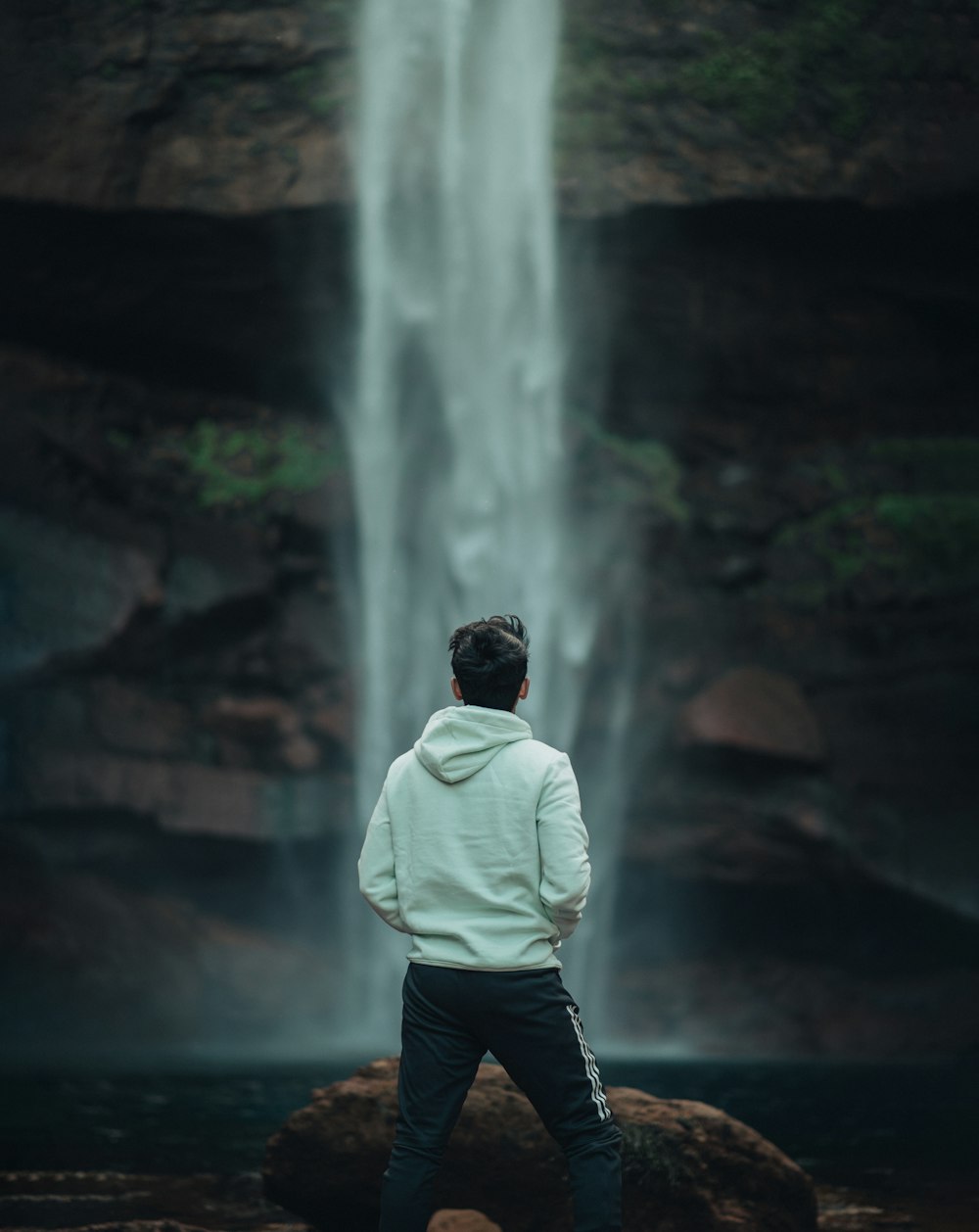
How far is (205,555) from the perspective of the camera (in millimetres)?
14234

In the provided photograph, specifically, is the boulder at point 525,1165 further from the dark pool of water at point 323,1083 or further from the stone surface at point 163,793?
the stone surface at point 163,793

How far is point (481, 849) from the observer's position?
3301 millimetres


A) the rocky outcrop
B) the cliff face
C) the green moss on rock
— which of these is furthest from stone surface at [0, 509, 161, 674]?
the green moss on rock

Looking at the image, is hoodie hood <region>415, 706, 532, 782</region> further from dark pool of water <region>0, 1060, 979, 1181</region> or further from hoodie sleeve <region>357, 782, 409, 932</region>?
dark pool of water <region>0, 1060, 979, 1181</region>

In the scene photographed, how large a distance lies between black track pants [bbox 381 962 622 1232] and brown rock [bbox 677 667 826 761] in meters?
10.3

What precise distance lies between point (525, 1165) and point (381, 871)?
2114 millimetres

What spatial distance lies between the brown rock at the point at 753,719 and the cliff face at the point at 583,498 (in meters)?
0.05

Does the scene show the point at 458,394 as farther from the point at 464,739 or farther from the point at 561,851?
the point at 561,851

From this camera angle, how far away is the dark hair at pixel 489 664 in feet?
11.2

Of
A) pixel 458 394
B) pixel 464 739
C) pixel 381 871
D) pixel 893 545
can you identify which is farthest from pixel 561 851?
pixel 893 545

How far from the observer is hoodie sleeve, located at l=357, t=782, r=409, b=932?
11.2 feet

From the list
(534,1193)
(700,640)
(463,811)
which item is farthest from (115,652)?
(463,811)

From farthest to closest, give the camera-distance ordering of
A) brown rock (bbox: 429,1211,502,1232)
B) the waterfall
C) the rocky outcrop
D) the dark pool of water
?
the waterfall, the rocky outcrop, the dark pool of water, brown rock (bbox: 429,1211,502,1232)

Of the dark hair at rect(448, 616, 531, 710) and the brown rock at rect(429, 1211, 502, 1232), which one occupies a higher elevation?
the dark hair at rect(448, 616, 531, 710)
